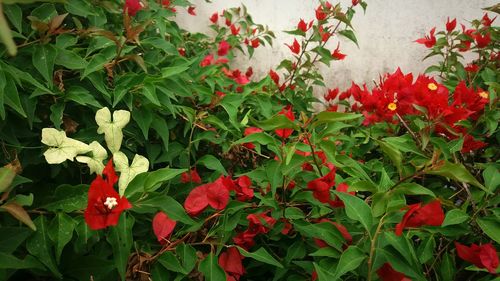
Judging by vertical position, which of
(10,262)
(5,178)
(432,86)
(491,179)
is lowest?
(10,262)

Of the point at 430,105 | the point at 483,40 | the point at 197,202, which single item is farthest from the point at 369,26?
the point at 197,202

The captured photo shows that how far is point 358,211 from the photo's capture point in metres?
0.65

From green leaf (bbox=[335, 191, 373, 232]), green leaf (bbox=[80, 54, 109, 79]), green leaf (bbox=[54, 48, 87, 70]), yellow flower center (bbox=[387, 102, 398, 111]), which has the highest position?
yellow flower center (bbox=[387, 102, 398, 111])

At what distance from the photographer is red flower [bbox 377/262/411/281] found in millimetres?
639

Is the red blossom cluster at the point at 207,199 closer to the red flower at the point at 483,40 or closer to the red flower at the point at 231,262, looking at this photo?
the red flower at the point at 231,262

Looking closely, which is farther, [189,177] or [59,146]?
[189,177]

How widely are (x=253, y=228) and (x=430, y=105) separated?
49 centimetres

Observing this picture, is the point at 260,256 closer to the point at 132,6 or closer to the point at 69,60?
the point at 69,60

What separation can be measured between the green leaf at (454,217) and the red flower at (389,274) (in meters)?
0.13

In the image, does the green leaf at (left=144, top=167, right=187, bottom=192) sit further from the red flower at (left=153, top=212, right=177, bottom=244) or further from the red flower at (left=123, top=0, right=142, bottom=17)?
the red flower at (left=123, top=0, right=142, bottom=17)

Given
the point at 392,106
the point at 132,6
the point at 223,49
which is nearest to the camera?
the point at 392,106

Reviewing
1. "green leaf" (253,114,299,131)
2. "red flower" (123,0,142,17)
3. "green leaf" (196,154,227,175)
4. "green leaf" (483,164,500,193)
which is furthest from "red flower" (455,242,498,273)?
"red flower" (123,0,142,17)

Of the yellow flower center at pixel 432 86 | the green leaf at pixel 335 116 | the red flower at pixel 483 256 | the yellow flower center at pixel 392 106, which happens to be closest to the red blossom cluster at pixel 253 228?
the green leaf at pixel 335 116

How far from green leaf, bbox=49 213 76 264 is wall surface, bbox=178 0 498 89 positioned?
1853mm
